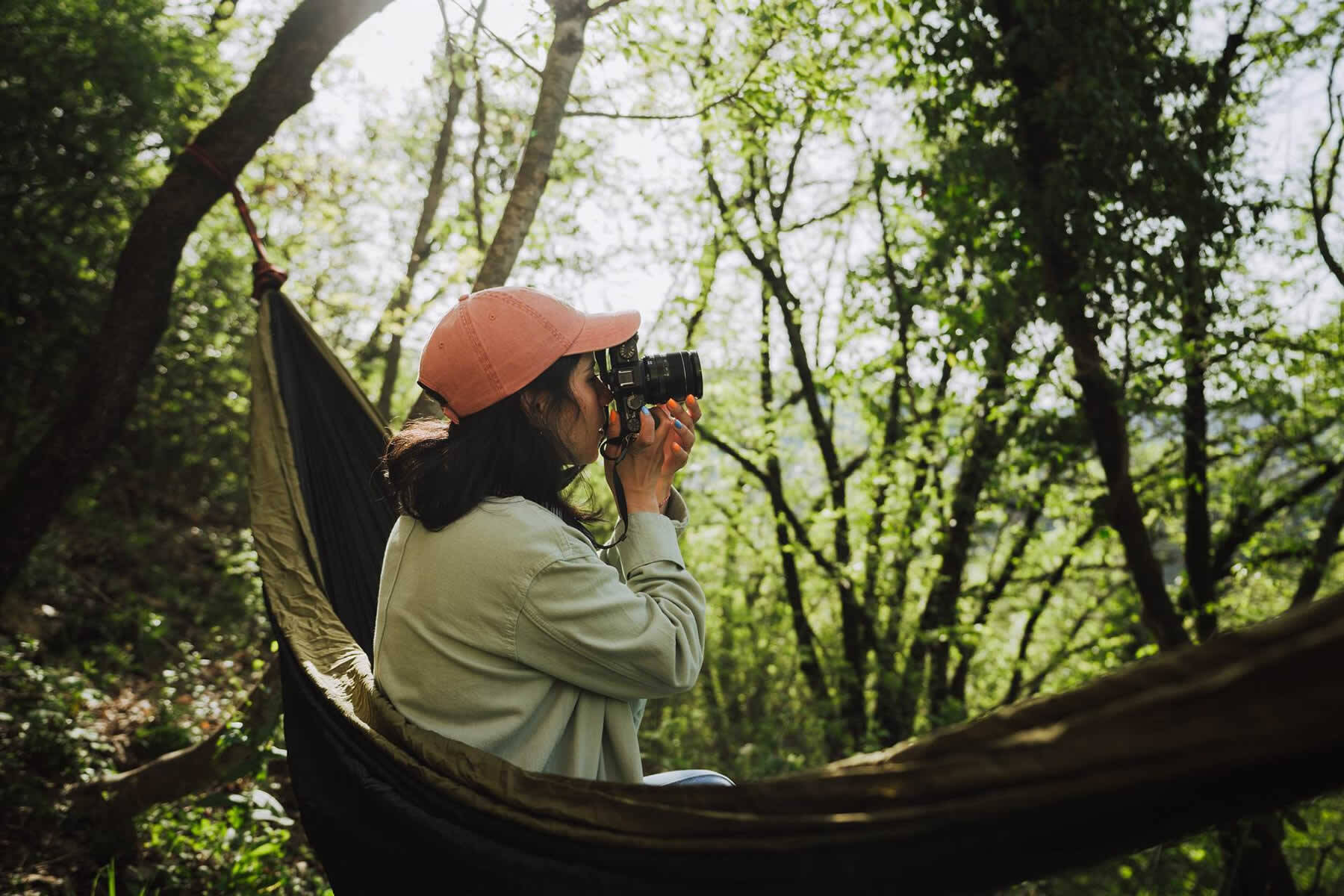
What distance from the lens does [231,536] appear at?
677 cm

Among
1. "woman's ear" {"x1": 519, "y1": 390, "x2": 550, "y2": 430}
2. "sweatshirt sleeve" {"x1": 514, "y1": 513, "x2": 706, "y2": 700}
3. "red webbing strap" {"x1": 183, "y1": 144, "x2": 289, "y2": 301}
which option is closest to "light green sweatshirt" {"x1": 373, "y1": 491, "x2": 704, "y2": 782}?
"sweatshirt sleeve" {"x1": 514, "y1": 513, "x2": 706, "y2": 700}

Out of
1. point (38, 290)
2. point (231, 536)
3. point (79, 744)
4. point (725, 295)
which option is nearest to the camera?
point (79, 744)

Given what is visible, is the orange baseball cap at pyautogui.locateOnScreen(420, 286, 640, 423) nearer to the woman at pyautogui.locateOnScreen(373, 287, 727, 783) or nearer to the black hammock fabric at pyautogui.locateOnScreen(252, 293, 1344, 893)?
the woman at pyautogui.locateOnScreen(373, 287, 727, 783)

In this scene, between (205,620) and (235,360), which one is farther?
(235,360)

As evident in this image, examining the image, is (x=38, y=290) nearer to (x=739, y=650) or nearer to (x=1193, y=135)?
(x=1193, y=135)

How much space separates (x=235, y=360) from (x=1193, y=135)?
671cm

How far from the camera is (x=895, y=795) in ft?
2.52

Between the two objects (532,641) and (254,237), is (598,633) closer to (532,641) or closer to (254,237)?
(532,641)

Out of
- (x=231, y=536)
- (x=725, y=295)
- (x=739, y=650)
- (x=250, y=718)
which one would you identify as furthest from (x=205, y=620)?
(x=739, y=650)

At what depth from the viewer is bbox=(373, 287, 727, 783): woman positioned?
112 cm

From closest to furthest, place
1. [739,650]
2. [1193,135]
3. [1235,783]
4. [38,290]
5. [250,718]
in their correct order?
[1235,783], [250,718], [1193,135], [38,290], [739,650]

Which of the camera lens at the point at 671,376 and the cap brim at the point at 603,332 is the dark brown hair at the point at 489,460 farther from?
the camera lens at the point at 671,376

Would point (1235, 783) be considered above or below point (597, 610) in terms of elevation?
below

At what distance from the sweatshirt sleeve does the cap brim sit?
308 millimetres
